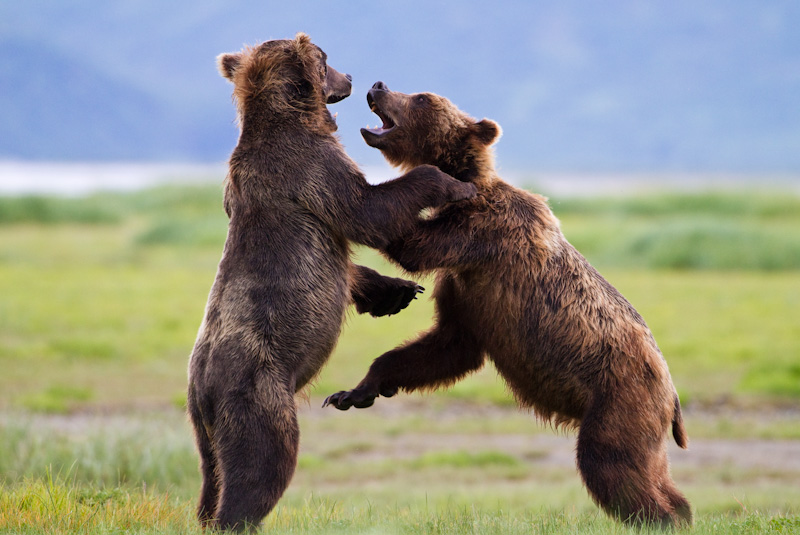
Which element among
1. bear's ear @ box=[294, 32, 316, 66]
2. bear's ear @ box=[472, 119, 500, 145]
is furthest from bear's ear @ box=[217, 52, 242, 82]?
bear's ear @ box=[472, 119, 500, 145]

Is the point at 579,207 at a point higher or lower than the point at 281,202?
higher

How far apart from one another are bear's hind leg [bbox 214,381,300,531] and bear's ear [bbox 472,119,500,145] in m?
2.05

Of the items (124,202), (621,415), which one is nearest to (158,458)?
(621,415)

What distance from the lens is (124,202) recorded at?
3750 centimetres

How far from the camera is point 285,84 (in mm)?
5371

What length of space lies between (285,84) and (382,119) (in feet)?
2.44

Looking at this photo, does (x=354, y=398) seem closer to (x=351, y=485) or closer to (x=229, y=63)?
(x=229, y=63)

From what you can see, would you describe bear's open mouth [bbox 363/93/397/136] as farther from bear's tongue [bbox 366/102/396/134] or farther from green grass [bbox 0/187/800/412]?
green grass [bbox 0/187/800/412]

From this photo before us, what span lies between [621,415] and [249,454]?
189cm

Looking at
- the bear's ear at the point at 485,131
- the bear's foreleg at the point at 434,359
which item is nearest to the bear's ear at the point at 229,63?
the bear's ear at the point at 485,131

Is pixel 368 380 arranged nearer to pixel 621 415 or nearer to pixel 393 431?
pixel 621 415

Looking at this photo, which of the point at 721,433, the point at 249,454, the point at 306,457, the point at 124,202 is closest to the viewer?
the point at 249,454

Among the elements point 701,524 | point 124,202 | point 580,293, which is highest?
point 124,202

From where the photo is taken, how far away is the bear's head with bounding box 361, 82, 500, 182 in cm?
582
